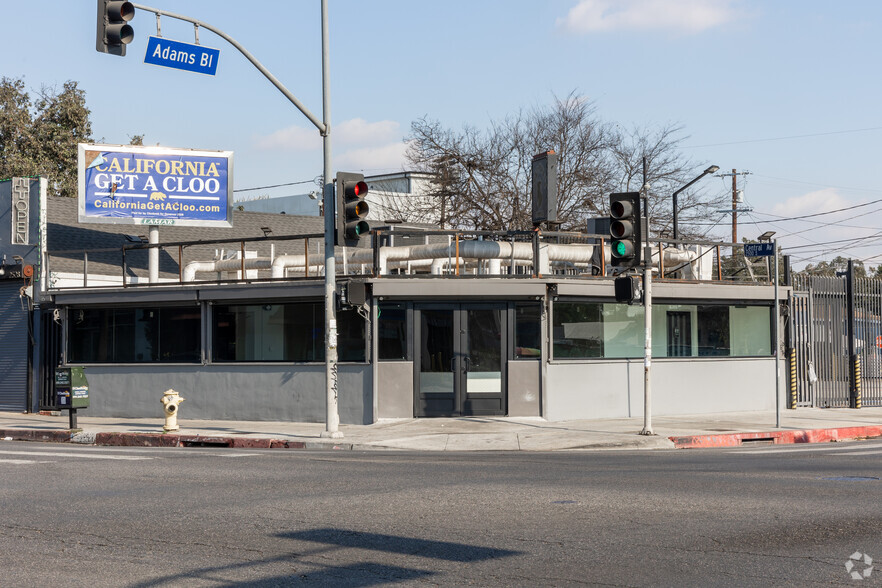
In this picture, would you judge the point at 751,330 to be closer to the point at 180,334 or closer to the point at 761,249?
the point at 761,249

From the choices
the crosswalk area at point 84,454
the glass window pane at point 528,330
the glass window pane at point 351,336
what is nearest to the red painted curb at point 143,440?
the crosswalk area at point 84,454

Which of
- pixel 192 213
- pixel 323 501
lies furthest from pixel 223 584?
pixel 192 213

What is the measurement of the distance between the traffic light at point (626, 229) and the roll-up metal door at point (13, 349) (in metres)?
16.5

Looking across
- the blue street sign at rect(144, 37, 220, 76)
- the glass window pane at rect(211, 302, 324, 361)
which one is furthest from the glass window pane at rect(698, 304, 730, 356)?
the blue street sign at rect(144, 37, 220, 76)

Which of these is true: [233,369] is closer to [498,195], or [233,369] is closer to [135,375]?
[135,375]

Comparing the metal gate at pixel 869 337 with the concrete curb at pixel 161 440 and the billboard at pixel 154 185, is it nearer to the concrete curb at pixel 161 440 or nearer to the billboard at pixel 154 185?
the concrete curb at pixel 161 440

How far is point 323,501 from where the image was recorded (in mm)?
10367

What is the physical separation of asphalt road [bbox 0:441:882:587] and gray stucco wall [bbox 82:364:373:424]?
699 centimetres

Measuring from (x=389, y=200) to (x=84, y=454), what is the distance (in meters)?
34.6

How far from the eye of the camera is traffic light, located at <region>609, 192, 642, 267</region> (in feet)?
55.3

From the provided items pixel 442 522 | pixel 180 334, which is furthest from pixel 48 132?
pixel 442 522

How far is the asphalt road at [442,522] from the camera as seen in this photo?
7.02 meters

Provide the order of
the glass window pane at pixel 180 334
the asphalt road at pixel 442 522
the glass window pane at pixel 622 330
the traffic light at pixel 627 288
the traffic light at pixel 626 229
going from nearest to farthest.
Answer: the asphalt road at pixel 442 522 < the traffic light at pixel 626 229 < the traffic light at pixel 627 288 < the glass window pane at pixel 622 330 < the glass window pane at pixel 180 334

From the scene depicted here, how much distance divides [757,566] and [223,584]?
384 centimetres
